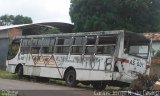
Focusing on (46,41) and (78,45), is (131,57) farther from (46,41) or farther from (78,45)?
(46,41)

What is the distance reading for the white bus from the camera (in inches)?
700

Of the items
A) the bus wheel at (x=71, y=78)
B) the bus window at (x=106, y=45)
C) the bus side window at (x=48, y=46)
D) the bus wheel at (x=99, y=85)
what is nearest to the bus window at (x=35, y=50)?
the bus side window at (x=48, y=46)

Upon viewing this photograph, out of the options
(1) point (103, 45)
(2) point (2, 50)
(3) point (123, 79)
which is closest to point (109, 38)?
(1) point (103, 45)

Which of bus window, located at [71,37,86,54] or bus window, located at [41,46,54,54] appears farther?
bus window, located at [41,46,54,54]

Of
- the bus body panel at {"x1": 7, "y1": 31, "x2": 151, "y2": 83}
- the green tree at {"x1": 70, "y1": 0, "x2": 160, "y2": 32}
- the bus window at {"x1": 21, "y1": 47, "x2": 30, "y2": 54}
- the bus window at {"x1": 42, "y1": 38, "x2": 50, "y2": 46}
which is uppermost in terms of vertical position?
the green tree at {"x1": 70, "y1": 0, "x2": 160, "y2": 32}

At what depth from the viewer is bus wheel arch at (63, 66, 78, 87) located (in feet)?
66.0

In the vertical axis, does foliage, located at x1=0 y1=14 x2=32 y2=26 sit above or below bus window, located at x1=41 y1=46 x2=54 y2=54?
above

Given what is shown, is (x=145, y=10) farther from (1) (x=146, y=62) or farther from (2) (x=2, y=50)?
(1) (x=146, y=62)

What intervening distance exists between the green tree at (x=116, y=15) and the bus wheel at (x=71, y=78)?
23394 millimetres

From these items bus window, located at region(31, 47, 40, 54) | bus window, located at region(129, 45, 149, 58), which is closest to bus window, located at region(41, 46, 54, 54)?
bus window, located at region(31, 47, 40, 54)

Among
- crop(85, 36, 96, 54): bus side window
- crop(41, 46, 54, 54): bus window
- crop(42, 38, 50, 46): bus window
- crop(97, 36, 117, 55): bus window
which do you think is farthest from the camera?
crop(42, 38, 50, 46): bus window

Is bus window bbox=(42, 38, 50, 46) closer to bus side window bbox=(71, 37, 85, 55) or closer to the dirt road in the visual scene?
bus side window bbox=(71, 37, 85, 55)

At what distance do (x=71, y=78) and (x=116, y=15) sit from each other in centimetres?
2596

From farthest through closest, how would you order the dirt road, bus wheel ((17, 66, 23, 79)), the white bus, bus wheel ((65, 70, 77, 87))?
bus wheel ((17, 66, 23, 79)) < bus wheel ((65, 70, 77, 87)) < the white bus < the dirt road
